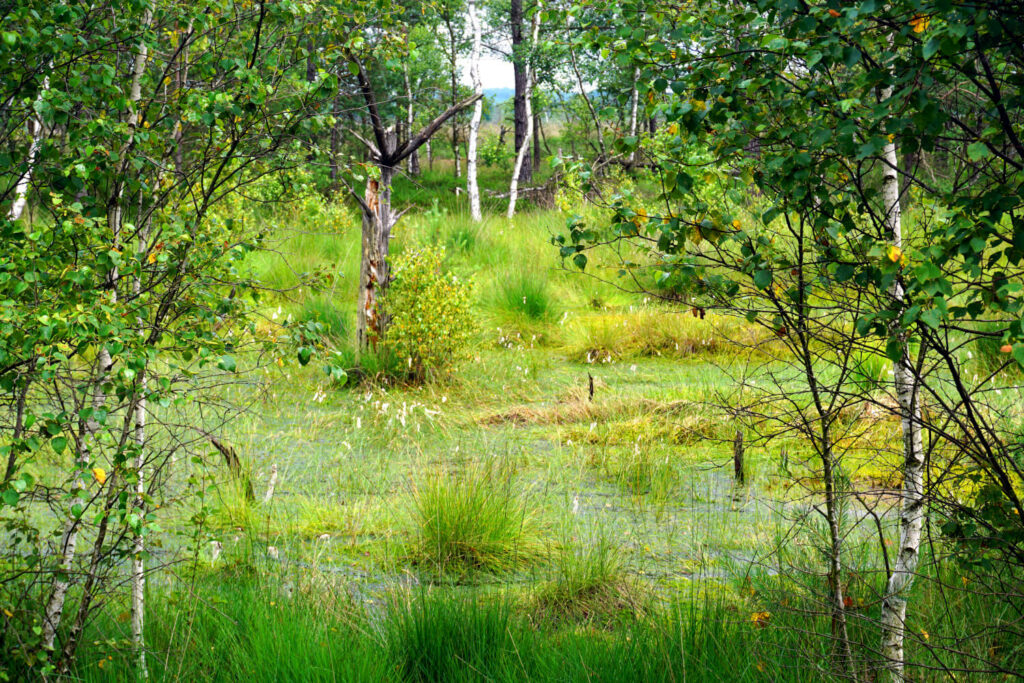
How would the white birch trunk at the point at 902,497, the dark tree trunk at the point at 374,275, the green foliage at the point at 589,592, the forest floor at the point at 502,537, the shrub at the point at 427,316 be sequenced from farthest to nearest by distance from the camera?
the dark tree trunk at the point at 374,275 < the shrub at the point at 427,316 < the green foliage at the point at 589,592 < the forest floor at the point at 502,537 < the white birch trunk at the point at 902,497

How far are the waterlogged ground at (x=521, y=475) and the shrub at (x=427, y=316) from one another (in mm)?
295

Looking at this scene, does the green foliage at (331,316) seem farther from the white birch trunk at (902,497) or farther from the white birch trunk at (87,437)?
the white birch trunk at (902,497)

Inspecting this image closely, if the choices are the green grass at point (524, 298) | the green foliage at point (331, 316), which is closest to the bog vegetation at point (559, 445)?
the green foliage at point (331, 316)

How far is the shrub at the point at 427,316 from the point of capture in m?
8.00

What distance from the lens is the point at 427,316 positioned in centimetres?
798

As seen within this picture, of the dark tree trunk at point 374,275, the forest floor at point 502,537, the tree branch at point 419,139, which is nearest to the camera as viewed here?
the forest floor at point 502,537

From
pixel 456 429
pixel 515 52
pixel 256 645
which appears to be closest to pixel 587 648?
pixel 256 645

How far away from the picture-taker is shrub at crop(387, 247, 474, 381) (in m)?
8.00

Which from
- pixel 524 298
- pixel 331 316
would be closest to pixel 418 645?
pixel 331 316

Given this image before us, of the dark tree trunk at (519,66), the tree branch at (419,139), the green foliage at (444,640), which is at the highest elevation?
the dark tree trunk at (519,66)

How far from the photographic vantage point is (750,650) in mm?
2986

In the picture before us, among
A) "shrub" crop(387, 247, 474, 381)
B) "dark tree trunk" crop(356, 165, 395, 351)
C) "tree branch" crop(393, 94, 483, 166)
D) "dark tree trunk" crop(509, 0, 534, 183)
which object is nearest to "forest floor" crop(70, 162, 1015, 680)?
"shrub" crop(387, 247, 474, 381)

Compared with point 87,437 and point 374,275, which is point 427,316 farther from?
point 87,437

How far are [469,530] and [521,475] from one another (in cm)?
125
